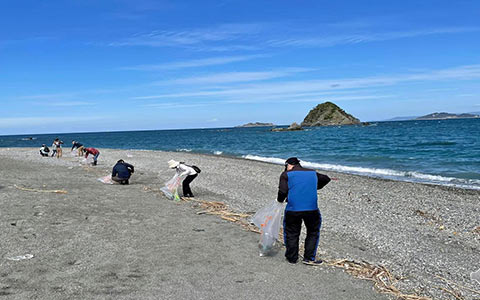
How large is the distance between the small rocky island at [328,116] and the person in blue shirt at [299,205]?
466 ft

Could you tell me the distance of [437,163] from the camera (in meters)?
24.9

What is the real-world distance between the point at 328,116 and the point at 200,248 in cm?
14489

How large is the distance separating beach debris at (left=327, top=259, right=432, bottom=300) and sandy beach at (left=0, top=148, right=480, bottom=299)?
146mm

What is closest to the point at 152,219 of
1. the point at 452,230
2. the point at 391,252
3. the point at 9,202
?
the point at 9,202

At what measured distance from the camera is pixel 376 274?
5.91m

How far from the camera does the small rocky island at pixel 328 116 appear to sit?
14625 cm

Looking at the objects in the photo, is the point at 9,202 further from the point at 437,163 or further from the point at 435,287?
the point at 437,163

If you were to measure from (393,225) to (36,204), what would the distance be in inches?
369

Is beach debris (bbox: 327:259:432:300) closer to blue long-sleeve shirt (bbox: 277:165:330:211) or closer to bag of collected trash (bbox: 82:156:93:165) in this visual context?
blue long-sleeve shirt (bbox: 277:165:330:211)

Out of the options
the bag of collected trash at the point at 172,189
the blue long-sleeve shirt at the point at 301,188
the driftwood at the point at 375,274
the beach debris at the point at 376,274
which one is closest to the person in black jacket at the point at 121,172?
the bag of collected trash at the point at 172,189

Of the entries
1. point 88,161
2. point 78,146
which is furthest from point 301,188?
point 78,146

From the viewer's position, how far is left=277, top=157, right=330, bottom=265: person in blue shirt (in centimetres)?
611

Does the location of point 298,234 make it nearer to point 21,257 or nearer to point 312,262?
point 312,262

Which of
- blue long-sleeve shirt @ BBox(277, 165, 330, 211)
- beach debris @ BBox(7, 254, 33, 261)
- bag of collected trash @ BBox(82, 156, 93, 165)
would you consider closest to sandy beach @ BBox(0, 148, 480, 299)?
beach debris @ BBox(7, 254, 33, 261)
